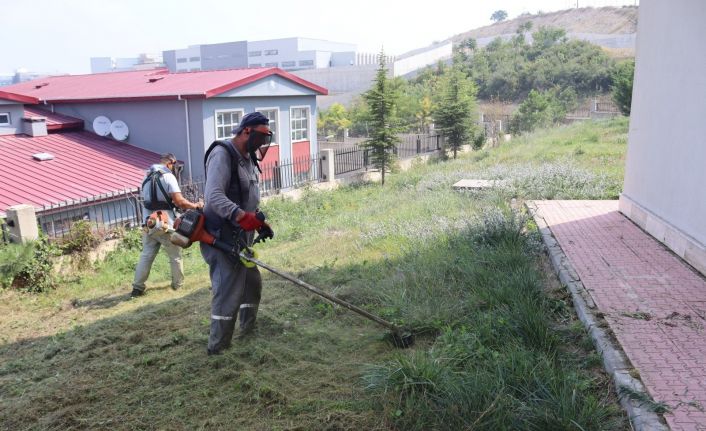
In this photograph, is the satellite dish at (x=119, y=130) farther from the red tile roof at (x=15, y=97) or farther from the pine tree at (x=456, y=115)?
the pine tree at (x=456, y=115)

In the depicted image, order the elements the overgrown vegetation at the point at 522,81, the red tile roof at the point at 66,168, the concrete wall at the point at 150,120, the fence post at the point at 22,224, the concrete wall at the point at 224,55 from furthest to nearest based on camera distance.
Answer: the concrete wall at the point at 224,55 < the overgrown vegetation at the point at 522,81 < the concrete wall at the point at 150,120 < the red tile roof at the point at 66,168 < the fence post at the point at 22,224

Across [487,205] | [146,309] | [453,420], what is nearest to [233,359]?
[453,420]

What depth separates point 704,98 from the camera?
6031 millimetres

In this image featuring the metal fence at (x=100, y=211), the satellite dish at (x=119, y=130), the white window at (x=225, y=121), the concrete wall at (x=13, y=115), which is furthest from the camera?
the satellite dish at (x=119, y=130)

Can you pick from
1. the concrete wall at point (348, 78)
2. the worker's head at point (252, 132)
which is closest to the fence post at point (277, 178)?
the worker's head at point (252, 132)

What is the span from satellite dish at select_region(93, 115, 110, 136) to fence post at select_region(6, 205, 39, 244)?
35.8ft

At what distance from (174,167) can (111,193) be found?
649cm

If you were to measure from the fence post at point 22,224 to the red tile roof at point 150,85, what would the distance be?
353 inches

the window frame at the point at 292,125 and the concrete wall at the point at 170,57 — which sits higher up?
the concrete wall at the point at 170,57

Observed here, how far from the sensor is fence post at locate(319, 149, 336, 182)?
1695 cm

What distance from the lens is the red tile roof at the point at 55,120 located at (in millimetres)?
17750

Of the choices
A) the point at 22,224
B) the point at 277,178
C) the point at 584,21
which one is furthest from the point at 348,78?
the point at 584,21

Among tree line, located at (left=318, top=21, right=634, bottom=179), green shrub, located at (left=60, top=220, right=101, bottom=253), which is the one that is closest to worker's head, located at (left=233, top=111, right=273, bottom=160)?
green shrub, located at (left=60, top=220, right=101, bottom=253)

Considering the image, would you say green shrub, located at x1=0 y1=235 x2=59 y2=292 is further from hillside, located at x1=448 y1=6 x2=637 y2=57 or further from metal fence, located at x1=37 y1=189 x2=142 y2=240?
hillside, located at x1=448 y1=6 x2=637 y2=57
